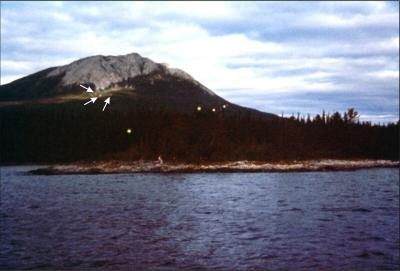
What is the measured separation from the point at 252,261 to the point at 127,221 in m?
16.9

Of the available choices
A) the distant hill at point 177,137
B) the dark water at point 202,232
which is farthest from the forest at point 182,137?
the dark water at point 202,232

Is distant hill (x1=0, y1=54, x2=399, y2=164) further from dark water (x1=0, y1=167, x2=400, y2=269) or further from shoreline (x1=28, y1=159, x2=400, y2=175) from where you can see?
dark water (x1=0, y1=167, x2=400, y2=269)

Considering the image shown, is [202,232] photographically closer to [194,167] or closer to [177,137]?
[194,167]

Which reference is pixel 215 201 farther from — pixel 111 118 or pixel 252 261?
pixel 111 118

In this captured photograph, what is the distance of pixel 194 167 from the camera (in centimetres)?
12281

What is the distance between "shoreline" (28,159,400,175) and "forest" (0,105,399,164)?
7956 mm

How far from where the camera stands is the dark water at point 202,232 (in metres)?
25.1

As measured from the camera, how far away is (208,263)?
24422 millimetres

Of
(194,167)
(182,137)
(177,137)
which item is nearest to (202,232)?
(194,167)

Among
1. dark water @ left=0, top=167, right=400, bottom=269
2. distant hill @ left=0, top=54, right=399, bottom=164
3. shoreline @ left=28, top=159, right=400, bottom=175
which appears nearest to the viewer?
dark water @ left=0, top=167, right=400, bottom=269

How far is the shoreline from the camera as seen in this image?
117750 millimetres

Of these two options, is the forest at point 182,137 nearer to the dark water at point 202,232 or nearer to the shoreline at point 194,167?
the shoreline at point 194,167

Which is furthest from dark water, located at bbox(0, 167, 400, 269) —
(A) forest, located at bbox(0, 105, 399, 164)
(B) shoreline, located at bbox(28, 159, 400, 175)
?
(A) forest, located at bbox(0, 105, 399, 164)

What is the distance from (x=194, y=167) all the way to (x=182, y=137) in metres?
22.7
